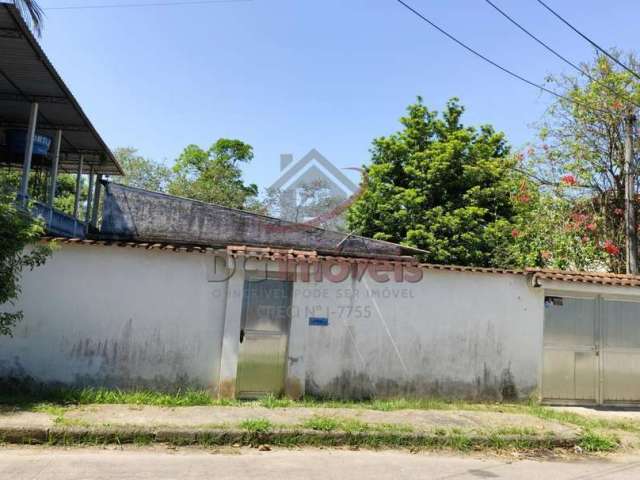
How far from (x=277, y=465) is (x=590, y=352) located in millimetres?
6696

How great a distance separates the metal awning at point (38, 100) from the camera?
26.1 feet

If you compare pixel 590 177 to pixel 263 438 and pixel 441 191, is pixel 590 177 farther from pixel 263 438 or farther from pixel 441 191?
pixel 263 438

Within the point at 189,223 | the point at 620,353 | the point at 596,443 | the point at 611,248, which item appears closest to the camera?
A: the point at 596,443

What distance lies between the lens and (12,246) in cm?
650

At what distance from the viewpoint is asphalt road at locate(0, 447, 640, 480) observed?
4828mm

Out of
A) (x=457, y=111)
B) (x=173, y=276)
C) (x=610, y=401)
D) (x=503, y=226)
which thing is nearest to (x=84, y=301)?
(x=173, y=276)

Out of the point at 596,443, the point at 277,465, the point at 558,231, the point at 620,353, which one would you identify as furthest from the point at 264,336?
the point at 558,231

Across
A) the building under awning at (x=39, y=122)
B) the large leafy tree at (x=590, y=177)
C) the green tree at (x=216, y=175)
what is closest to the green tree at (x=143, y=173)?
the green tree at (x=216, y=175)

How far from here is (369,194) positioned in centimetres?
1941

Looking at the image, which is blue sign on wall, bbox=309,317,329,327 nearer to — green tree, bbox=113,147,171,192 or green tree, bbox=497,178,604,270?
green tree, bbox=497,178,604,270

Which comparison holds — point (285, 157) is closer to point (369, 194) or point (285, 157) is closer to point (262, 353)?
point (369, 194)

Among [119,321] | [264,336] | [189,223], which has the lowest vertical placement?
[264,336]

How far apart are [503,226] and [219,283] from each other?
1233cm

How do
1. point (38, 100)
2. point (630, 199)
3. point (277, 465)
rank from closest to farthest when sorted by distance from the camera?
point (277, 465), point (38, 100), point (630, 199)
